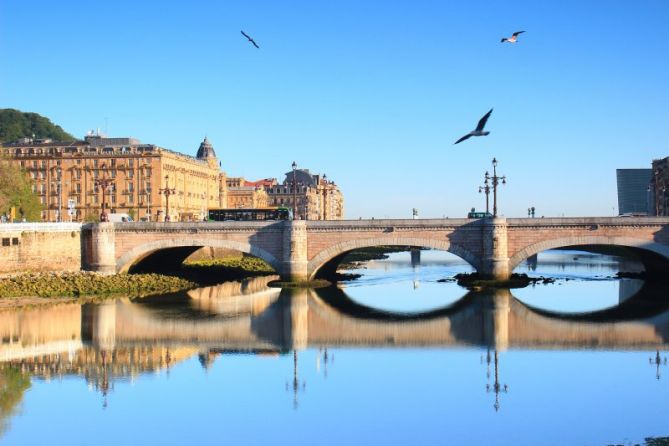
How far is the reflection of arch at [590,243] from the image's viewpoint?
239 ft

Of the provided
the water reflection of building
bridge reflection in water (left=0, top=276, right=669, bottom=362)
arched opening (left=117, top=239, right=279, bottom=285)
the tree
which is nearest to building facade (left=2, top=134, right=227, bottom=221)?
the tree

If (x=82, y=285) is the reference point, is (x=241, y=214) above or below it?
above

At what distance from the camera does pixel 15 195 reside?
328 feet

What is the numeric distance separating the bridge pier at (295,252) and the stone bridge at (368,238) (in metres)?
0.09

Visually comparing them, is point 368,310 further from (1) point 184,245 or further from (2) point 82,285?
(2) point 82,285

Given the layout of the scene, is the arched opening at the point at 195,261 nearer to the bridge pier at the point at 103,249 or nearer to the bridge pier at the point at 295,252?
the bridge pier at the point at 103,249

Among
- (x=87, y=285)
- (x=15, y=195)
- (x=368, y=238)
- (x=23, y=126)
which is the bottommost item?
(x=87, y=285)

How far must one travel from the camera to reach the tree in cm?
9200

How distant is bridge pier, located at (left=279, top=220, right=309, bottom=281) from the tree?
36.3 meters

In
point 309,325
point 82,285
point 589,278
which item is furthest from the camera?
point 589,278

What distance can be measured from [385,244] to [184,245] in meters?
19.7

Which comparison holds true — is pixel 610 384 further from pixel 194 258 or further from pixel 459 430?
pixel 194 258

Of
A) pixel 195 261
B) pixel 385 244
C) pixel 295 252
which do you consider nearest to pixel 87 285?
pixel 295 252

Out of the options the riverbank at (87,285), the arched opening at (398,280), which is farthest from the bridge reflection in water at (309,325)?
the riverbank at (87,285)
